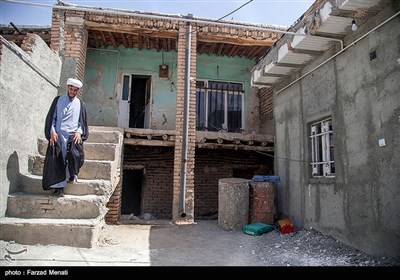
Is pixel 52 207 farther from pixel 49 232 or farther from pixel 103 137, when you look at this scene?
pixel 103 137

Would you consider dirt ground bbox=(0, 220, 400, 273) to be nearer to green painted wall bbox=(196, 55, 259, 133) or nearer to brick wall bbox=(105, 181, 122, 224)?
brick wall bbox=(105, 181, 122, 224)

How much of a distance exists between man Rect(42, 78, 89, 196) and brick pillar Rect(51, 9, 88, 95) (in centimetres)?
249

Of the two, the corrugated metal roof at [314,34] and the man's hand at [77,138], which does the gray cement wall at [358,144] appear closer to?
the corrugated metal roof at [314,34]

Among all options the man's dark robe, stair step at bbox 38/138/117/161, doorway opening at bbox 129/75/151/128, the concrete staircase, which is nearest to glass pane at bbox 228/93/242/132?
doorway opening at bbox 129/75/151/128

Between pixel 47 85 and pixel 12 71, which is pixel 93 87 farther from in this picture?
pixel 12 71

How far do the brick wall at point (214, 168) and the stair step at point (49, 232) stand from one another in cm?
629

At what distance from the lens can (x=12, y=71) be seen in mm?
4820

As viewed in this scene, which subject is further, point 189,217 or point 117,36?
point 117,36

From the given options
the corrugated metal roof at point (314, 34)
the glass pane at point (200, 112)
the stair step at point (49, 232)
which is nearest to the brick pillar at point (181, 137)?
the corrugated metal roof at point (314, 34)

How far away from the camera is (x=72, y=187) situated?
491 cm

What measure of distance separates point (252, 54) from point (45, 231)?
8663 mm

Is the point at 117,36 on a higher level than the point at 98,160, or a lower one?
higher
